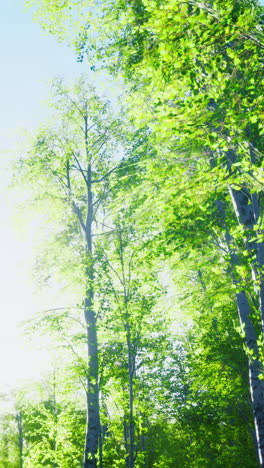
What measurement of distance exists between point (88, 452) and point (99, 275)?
18.2 ft

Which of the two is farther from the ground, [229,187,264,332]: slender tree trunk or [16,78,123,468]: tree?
[16,78,123,468]: tree

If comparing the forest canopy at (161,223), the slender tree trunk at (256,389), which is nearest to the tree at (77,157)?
the forest canopy at (161,223)

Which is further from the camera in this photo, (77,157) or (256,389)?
(77,157)

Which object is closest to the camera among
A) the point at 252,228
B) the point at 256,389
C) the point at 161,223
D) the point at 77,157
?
the point at 252,228

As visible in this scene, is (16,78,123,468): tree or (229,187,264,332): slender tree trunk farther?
(16,78,123,468): tree

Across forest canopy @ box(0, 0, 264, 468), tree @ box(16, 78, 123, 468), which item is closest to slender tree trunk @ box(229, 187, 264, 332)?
forest canopy @ box(0, 0, 264, 468)

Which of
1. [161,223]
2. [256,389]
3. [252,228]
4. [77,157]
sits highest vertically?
[77,157]

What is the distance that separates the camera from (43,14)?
8836 millimetres

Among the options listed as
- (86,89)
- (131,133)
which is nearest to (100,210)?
(131,133)

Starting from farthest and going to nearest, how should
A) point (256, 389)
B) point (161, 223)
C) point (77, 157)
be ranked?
point (77, 157) < point (161, 223) < point (256, 389)

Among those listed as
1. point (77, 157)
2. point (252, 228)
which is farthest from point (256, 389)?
point (77, 157)

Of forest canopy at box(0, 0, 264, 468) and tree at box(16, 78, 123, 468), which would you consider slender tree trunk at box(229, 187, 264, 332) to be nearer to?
forest canopy at box(0, 0, 264, 468)

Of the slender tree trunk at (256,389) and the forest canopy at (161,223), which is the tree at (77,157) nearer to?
the forest canopy at (161,223)

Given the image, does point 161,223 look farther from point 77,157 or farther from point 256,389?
point 77,157
